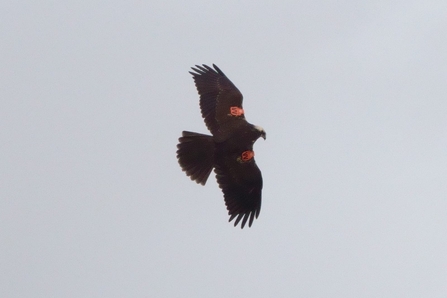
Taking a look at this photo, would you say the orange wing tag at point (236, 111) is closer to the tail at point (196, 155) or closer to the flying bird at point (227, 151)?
the flying bird at point (227, 151)

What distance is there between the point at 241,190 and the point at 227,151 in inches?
40.6

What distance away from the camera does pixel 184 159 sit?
17641 mm

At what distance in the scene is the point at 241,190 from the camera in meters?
18.0

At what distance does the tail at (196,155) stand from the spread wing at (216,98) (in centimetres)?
37

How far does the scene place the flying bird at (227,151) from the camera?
17.4 meters

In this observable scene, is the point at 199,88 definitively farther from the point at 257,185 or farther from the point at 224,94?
the point at 257,185

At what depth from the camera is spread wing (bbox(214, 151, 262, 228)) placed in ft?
58.5

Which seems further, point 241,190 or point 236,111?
point 241,190

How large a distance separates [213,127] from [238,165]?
0.97 meters

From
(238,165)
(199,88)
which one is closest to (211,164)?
(238,165)

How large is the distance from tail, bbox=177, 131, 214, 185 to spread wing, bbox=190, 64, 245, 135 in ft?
1.20

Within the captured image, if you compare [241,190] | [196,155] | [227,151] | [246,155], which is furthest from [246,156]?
[196,155]

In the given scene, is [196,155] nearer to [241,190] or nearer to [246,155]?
[246,155]

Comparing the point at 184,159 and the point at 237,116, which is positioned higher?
the point at 237,116
